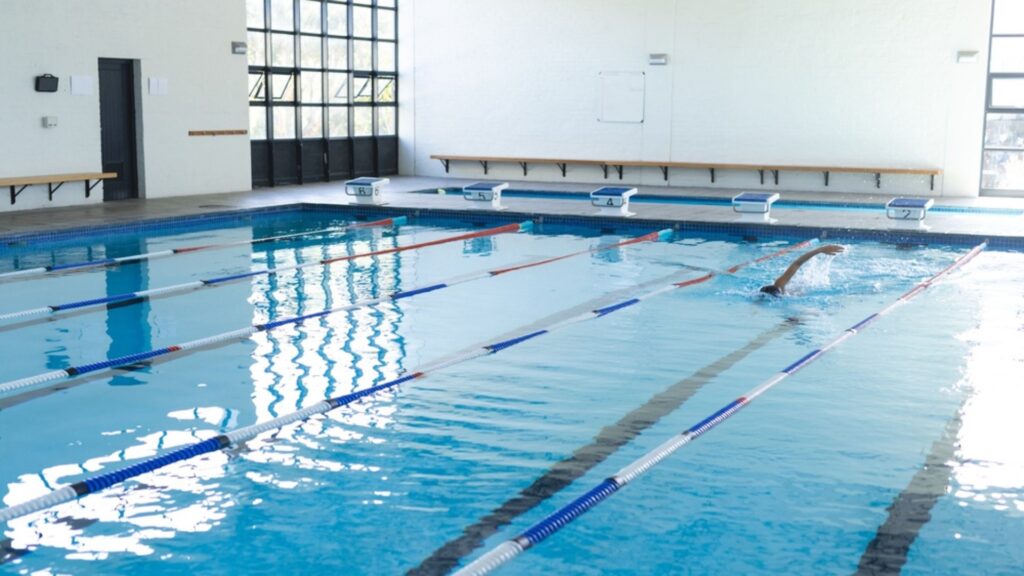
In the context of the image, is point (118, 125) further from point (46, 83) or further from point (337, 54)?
point (337, 54)

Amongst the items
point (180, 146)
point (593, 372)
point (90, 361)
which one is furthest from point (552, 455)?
point (180, 146)

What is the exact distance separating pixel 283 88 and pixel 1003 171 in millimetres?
11187

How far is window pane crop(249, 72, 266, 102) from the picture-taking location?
17875 mm

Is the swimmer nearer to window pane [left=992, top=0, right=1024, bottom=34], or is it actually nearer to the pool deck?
the pool deck

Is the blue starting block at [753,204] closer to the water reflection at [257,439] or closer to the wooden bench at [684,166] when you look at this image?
the wooden bench at [684,166]

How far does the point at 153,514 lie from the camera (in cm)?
450

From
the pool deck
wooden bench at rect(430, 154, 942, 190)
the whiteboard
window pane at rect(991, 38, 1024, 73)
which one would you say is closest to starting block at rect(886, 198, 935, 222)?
the pool deck

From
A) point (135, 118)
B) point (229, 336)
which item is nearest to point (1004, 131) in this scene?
point (135, 118)

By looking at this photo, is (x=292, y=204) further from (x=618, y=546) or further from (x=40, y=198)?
(x=618, y=546)

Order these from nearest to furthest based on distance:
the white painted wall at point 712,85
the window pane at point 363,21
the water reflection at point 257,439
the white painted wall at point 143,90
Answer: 1. the water reflection at point 257,439
2. the white painted wall at point 143,90
3. the white painted wall at point 712,85
4. the window pane at point 363,21

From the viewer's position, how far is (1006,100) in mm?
17234

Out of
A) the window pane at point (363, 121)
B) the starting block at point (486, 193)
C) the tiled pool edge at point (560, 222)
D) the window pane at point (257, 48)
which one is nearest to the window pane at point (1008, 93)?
the tiled pool edge at point (560, 222)

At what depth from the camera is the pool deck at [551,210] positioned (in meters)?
13.0

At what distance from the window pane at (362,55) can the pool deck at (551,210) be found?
2.48 m
